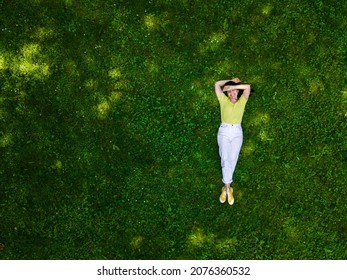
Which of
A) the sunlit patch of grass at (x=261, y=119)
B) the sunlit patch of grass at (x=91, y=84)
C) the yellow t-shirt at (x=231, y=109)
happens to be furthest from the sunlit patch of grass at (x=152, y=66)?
the sunlit patch of grass at (x=261, y=119)

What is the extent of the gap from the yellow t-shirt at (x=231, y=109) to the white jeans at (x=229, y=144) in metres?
0.11

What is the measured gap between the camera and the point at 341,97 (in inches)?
332

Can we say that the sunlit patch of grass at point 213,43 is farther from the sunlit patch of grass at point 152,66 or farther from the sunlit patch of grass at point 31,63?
the sunlit patch of grass at point 31,63

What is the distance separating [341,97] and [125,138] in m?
4.01

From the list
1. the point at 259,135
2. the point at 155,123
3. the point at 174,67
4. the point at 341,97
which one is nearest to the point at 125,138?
the point at 155,123

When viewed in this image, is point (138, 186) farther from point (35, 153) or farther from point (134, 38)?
point (134, 38)

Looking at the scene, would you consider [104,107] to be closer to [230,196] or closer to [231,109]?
[231,109]

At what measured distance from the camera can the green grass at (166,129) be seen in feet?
27.6

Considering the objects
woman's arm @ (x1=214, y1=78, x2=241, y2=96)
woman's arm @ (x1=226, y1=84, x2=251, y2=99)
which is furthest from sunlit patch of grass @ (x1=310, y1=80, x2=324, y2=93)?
woman's arm @ (x1=214, y1=78, x2=241, y2=96)

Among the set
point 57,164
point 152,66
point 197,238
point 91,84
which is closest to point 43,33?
point 91,84

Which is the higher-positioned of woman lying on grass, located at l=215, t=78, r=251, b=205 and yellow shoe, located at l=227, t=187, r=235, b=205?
woman lying on grass, located at l=215, t=78, r=251, b=205

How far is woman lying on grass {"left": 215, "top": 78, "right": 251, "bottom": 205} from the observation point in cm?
795

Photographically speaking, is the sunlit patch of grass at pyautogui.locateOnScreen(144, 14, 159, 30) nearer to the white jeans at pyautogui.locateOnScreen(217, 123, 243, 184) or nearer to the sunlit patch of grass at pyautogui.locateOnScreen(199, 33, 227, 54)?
the sunlit patch of grass at pyautogui.locateOnScreen(199, 33, 227, 54)

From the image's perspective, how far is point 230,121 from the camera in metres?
8.07
